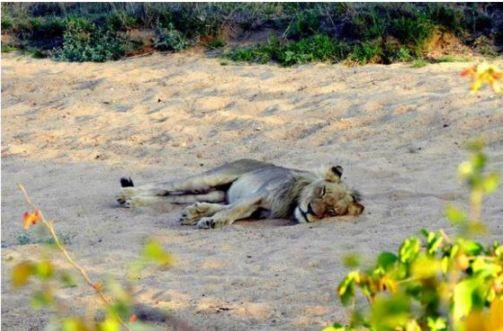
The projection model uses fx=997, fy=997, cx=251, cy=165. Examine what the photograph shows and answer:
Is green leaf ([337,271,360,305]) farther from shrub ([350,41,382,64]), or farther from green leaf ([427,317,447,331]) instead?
shrub ([350,41,382,64])

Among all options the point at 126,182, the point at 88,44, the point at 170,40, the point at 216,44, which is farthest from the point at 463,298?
the point at 88,44

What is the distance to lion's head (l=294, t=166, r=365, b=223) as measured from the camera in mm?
6848

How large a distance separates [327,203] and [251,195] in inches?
26.8

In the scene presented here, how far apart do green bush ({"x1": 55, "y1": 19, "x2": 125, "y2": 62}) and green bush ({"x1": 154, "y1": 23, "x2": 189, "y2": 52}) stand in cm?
51

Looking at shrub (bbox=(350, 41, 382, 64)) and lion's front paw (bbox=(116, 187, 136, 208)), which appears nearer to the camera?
lion's front paw (bbox=(116, 187, 136, 208))

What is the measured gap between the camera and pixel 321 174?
735cm

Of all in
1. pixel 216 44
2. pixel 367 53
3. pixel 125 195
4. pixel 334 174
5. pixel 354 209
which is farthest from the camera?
pixel 216 44

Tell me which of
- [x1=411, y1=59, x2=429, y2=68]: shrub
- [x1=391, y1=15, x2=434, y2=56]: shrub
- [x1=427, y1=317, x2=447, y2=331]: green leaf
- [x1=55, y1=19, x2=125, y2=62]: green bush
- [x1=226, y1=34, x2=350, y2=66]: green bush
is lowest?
[x1=55, y1=19, x2=125, y2=62]: green bush

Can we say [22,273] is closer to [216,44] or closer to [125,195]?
[125,195]

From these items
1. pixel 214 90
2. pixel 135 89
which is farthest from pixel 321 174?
pixel 135 89

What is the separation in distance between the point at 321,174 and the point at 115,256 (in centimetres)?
210

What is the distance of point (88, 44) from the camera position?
14.2 metres

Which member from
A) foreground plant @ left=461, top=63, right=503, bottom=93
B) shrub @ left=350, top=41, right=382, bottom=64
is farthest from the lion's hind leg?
foreground plant @ left=461, top=63, right=503, bottom=93

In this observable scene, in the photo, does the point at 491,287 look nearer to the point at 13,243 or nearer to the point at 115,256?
the point at 115,256
